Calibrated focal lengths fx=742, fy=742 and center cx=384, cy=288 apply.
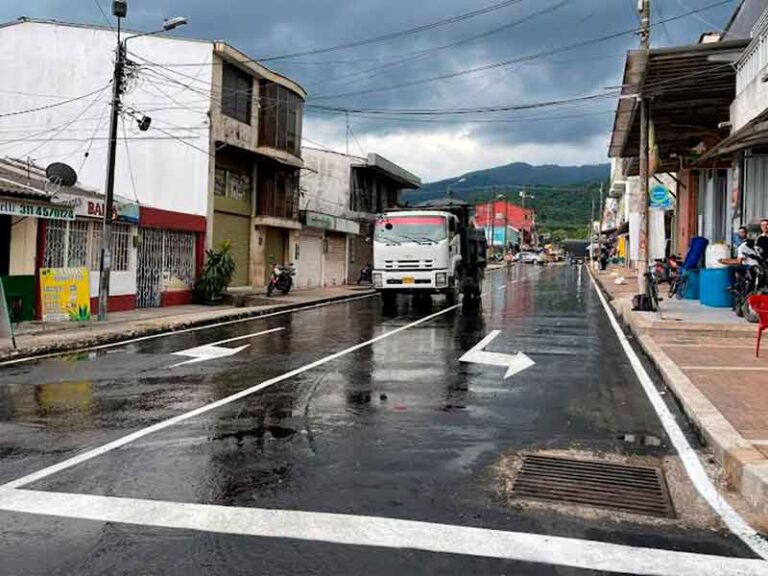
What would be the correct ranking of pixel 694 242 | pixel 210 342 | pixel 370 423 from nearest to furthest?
pixel 370 423, pixel 210 342, pixel 694 242

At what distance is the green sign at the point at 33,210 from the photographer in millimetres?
15609

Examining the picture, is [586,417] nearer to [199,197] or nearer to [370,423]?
[370,423]

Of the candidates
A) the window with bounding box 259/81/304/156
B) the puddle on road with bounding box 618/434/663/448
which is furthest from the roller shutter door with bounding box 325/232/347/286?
the puddle on road with bounding box 618/434/663/448

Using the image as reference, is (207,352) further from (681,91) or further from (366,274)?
(366,274)

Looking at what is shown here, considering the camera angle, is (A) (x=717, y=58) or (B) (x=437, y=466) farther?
(A) (x=717, y=58)

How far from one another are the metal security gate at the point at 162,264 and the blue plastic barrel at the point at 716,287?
1602 cm

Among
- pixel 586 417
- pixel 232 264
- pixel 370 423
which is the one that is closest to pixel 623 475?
pixel 586 417

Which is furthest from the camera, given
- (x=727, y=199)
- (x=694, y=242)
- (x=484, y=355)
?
(x=727, y=199)

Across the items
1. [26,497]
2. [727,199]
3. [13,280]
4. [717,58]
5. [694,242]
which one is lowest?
[26,497]

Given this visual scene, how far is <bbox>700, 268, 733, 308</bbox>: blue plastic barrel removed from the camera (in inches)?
718

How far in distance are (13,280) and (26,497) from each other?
14.0 m

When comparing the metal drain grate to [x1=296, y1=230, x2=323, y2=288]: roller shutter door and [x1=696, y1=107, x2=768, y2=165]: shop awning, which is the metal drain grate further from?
[x1=296, y1=230, x2=323, y2=288]: roller shutter door

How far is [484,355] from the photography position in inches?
490

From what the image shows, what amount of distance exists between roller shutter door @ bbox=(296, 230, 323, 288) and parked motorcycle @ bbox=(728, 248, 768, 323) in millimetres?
22280
